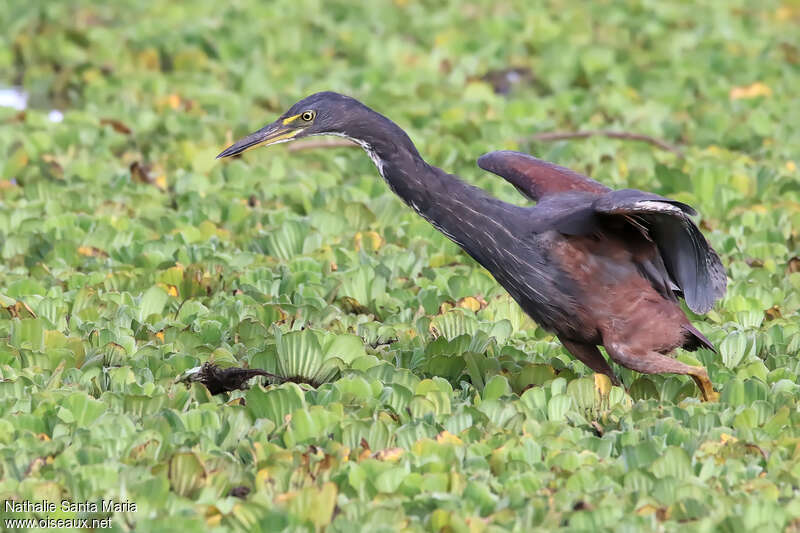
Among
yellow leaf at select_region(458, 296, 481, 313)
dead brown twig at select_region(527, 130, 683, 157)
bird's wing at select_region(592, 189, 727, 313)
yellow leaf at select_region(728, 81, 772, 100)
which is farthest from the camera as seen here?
yellow leaf at select_region(728, 81, 772, 100)

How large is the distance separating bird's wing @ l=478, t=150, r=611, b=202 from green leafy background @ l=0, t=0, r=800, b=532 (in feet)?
2.08

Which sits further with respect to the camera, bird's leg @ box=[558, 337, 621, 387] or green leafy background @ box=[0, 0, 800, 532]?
bird's leg @ box=[558, 337, 621, 387]

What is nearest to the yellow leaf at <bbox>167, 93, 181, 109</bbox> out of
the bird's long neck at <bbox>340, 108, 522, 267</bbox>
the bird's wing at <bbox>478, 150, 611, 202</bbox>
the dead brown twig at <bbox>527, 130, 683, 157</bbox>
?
the dead brown twig at <bbox>527, 130, 683, 157</bbox>

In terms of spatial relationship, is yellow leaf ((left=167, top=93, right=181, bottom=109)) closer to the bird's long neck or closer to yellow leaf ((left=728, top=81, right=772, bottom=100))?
yellow leaf ((left=728, top=81, right=772, bottom=100))

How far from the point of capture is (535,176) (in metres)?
6.09

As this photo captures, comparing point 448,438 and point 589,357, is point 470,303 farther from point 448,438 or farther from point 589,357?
point 448,438

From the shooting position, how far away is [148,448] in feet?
15.0

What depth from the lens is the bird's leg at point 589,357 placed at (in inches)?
221

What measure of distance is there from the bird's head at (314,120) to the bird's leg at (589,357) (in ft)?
4.09

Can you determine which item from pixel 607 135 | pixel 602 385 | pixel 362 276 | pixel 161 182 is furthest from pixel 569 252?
pixel 607 135

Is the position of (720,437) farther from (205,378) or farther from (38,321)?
(38,321)

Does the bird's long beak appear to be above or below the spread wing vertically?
above

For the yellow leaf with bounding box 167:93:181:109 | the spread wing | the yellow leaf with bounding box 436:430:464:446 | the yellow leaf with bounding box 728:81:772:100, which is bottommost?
the yellow leaf with bounding box 436:430:464:446

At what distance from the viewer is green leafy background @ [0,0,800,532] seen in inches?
174
